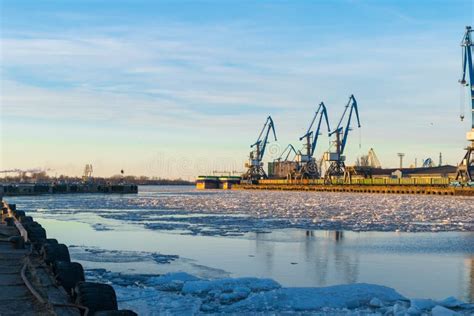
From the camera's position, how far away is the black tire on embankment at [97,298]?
637cm

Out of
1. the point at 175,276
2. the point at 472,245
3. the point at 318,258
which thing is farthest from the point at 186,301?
the point at 472,245

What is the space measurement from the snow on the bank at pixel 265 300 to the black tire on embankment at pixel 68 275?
2.58 feet

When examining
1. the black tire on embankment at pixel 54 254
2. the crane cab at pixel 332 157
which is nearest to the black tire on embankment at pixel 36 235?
the black tire on embankment at pixel 54 254

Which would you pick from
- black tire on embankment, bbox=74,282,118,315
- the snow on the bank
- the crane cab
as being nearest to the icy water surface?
the snow on the bank

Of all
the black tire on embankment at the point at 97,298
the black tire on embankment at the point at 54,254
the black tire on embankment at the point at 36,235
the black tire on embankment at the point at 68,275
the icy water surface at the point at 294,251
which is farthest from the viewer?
the black tire on embankment at the point at 36,235

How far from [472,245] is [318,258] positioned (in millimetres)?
5425

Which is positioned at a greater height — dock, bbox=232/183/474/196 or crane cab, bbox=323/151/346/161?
crane cab, bbox=323/151/346/161

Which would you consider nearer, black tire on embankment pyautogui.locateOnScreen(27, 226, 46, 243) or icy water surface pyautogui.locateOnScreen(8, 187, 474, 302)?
icy water surface pyautogui.locateOnScreen(8, 187, 474, 302)

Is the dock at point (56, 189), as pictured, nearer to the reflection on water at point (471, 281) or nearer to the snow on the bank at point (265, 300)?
the reflection on water at point (471, 281)

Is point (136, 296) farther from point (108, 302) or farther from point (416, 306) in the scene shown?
point (416, 306)

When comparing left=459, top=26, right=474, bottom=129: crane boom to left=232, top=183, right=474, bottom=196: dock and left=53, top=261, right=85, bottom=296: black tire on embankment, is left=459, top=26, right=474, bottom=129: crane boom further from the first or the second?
left=53, top=261, right=85, bottom=296: black tire on embankment

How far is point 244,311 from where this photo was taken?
8.27 metres

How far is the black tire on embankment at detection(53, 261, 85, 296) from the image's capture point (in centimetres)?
798

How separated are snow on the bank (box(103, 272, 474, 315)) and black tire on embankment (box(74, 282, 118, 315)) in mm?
1663
